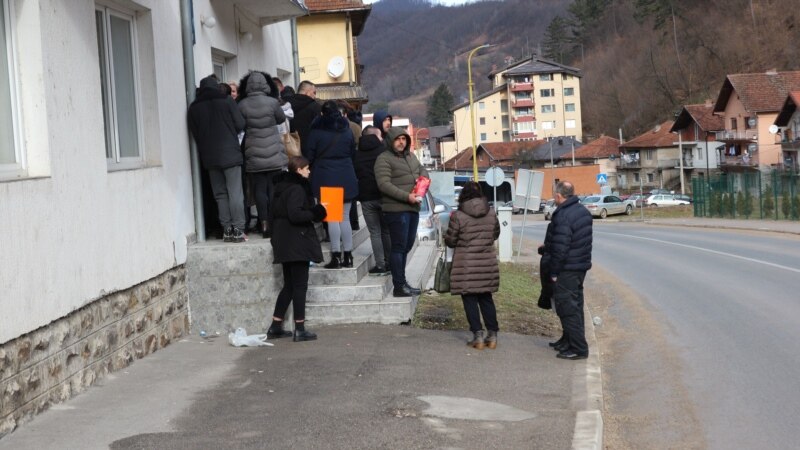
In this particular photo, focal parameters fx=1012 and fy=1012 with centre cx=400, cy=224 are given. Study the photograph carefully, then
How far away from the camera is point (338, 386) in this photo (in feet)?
27.0

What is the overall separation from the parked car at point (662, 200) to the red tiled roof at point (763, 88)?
8700 millimetres

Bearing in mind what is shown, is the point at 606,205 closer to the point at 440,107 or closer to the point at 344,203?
the point at 344,203

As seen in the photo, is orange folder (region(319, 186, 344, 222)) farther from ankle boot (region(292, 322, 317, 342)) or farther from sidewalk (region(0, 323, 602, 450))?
sidewalk (region(0, 323, 602, 450))

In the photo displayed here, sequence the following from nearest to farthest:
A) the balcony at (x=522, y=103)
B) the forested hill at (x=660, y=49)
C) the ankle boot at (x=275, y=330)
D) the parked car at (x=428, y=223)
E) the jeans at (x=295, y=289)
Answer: the jeans at (x=295, y=289)
the ankle boot at (x=275, y=330)
the parked car at (x=428, y=223)
the forested hill at (x=660, y=49)
the balcony at (x=522, y=103)

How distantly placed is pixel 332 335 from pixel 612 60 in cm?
12805

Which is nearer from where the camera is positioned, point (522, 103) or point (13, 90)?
point (13, 90)

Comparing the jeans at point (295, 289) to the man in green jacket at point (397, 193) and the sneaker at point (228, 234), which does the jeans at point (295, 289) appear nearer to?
the sneaker at point (228, 234)

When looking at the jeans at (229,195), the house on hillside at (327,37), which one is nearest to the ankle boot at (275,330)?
the jeans at (229,195)

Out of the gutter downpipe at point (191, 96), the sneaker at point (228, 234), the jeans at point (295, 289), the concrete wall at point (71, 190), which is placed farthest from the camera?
the gutter downpipe at point (191, 96)

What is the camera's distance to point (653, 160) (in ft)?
322

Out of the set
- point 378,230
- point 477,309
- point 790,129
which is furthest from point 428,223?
point 790,129

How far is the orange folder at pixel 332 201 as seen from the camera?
10.0 meters

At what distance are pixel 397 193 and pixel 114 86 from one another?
3271 millimetres

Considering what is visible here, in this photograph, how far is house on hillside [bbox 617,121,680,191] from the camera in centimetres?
9675
